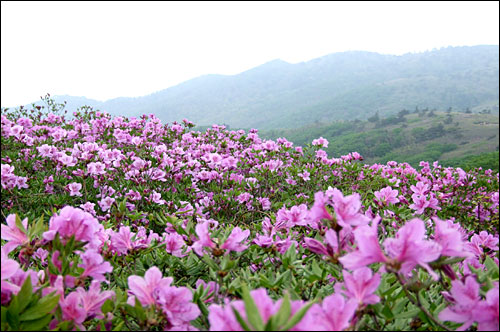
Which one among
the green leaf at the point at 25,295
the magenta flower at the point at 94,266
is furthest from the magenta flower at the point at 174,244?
the green leaf at the point at 25,295

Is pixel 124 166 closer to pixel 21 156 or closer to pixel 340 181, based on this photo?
pixel 21 156

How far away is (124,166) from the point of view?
448cm

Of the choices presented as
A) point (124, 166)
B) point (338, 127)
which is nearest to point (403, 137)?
point (338, 127)

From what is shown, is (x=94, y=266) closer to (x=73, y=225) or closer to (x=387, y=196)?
(x=73, y=225)

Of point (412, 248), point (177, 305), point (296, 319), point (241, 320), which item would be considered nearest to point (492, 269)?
point (412, 248)

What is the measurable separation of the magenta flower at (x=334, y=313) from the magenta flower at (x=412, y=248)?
199mm

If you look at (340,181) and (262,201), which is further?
(340,181)

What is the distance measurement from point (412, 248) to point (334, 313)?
0.30 m

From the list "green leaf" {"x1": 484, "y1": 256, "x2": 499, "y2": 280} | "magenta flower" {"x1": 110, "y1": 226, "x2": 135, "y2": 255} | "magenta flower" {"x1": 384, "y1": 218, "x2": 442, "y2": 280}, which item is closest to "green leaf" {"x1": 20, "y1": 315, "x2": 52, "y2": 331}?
"magenta flower" {"x1": 110, "y1": 226, "x2": 135, "y2": 255}

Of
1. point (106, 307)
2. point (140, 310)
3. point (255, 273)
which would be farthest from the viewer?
point (255, 273)

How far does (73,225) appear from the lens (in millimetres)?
1122

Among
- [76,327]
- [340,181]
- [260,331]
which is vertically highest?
[260,331]

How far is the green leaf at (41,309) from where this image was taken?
2.95ft

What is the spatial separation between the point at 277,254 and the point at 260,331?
3.10 ft
